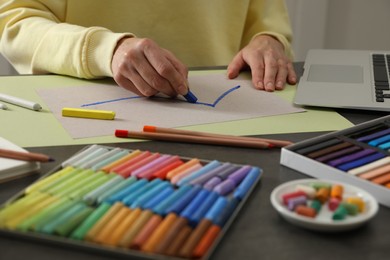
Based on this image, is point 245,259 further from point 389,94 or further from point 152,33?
point 152,33

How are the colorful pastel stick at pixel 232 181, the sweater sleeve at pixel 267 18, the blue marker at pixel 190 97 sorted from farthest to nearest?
the sweater sleeve at pixel 267 18 → the blue marker at pixel 190 97 → the colorful pastel stick at pixel 232 181

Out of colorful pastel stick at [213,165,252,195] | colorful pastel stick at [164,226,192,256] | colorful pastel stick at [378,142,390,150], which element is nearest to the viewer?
colorful pastel stick at [164,226,192,256]

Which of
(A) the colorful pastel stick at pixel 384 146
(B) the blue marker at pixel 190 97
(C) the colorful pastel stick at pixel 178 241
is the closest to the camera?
(C) the colorful pastel stick at pixel 178 241

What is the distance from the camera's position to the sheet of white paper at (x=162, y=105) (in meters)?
0.82

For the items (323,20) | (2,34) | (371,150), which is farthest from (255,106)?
(323,20)

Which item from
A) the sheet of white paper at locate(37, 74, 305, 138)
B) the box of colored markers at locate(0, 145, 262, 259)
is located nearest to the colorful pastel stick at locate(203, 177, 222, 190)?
the box of colored markers at locate(0, 145, 262, 259)

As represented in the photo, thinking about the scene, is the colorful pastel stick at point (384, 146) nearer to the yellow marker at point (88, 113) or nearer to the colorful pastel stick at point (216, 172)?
the colorful pastel stick at point (216, 172)

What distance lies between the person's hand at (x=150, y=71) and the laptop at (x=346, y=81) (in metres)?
0.17

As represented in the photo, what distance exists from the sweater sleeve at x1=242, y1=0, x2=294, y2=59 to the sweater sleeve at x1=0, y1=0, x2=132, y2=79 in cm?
41

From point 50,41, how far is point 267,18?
0.50 m

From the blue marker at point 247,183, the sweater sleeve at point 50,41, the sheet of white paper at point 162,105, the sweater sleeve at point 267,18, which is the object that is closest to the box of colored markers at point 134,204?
the blue marker at point 247,183

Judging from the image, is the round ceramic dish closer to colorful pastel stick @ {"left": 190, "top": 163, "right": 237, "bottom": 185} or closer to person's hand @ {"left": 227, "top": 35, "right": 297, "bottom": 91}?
colorful pastel stick @ {"left": 190, "top": 163, "right": 237, "bottom": 185}

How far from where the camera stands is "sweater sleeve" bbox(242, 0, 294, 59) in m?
1.34

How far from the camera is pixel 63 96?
935mm
